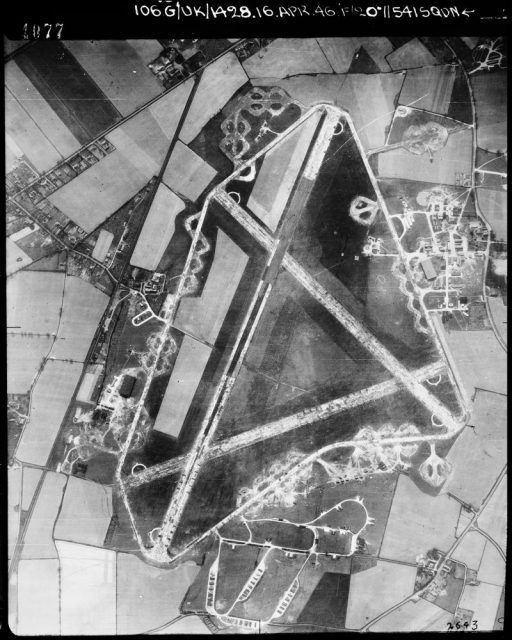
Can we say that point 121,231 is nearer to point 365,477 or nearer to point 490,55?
point 365,477

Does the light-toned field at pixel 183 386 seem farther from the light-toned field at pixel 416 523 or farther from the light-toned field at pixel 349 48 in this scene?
the light-toned field at pixel 349 48

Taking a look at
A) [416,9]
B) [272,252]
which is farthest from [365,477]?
[416,9]

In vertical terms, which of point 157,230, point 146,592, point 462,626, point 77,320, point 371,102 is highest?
point 157,230

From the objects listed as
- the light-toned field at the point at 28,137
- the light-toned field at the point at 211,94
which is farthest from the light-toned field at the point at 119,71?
the light-toned field at the point at 28,137

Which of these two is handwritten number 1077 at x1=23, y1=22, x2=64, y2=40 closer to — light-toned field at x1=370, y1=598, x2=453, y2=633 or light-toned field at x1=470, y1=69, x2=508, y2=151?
light-toned field at x1=470, y1=69, x2=508, y2=151

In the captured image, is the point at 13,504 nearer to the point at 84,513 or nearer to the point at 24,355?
the point at 84,513

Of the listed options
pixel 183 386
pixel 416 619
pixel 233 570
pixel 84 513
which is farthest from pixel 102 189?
pixel 416 619
